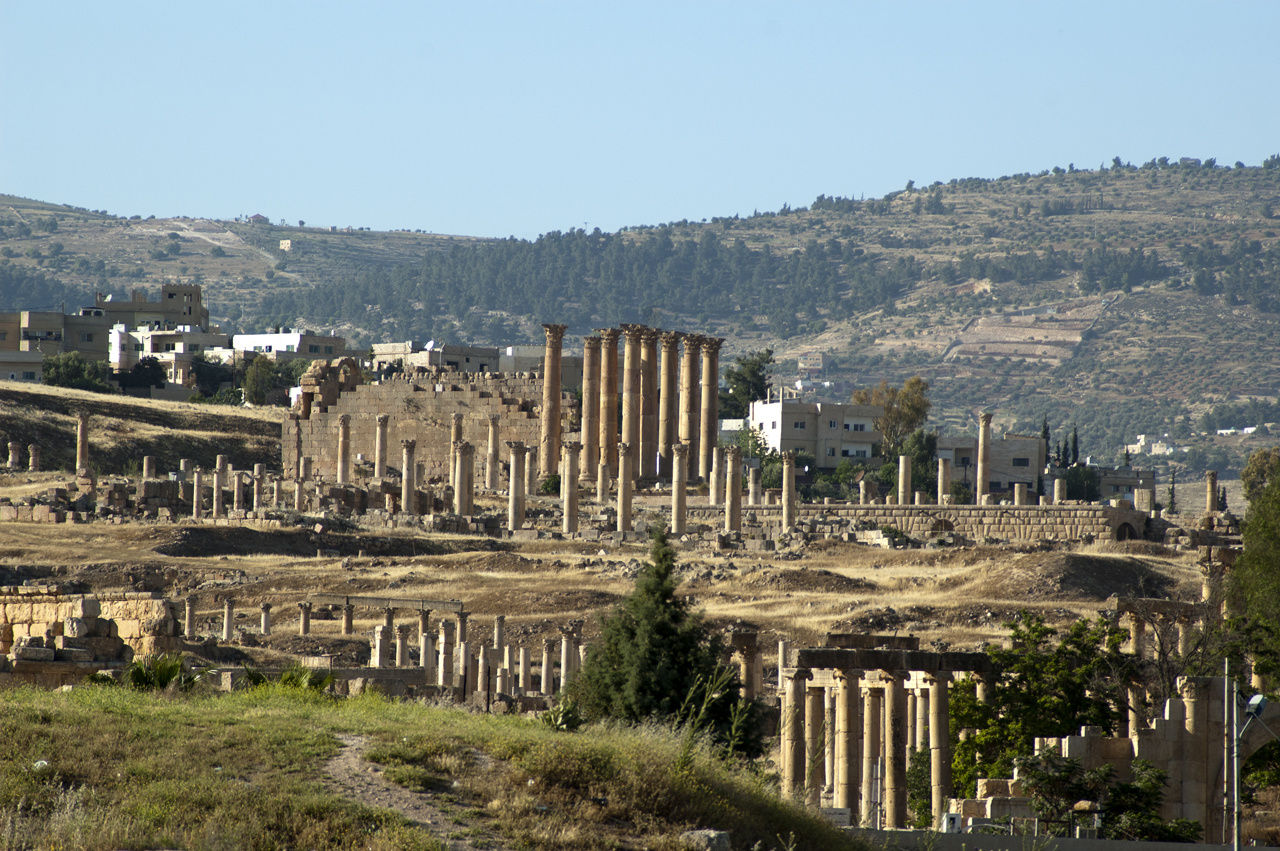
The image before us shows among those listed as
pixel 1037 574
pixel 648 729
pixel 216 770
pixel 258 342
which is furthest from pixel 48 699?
pixel 258 342

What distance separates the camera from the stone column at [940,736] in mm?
27422

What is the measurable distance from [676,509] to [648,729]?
46.4 metres

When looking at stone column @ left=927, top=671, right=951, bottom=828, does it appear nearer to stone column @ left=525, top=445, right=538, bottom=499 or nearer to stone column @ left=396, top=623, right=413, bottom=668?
stone column @ left=396, top=623, right=413, bottom=668

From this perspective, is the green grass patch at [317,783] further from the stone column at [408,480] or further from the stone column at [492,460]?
the stone column at [492,460]

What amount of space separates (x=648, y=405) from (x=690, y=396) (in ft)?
6.11

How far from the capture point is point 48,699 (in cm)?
1580

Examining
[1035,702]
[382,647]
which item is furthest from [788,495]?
[1035,702]

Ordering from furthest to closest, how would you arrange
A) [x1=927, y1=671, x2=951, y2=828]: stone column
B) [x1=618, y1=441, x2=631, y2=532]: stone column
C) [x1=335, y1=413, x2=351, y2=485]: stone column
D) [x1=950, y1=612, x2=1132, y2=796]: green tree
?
[x1=335, y1=413, x2=351, y2=485]: stone column < [x1=618, y1=441, x2=631, y2=532]: stone column < [x1=950, y1=612, x2=1132, y2=796]: green tree < [x1=927, y1=671, x2=951, y2=828]: stone column

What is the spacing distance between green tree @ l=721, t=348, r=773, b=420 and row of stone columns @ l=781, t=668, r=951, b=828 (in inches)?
3413

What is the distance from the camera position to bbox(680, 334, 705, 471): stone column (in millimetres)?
79625

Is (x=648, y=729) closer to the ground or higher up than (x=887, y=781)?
higher up

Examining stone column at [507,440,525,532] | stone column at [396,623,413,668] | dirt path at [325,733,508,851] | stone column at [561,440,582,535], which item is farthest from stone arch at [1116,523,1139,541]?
dirt path at [325,733,508,851]

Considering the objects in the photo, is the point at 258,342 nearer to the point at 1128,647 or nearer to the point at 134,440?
the point at 134,440

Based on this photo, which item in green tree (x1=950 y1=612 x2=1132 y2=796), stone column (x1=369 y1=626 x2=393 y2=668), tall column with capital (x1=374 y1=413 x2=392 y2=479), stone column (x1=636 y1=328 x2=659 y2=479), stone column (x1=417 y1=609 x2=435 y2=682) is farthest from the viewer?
stone column (x1=636 y1=328 x2=659 y2=479)
